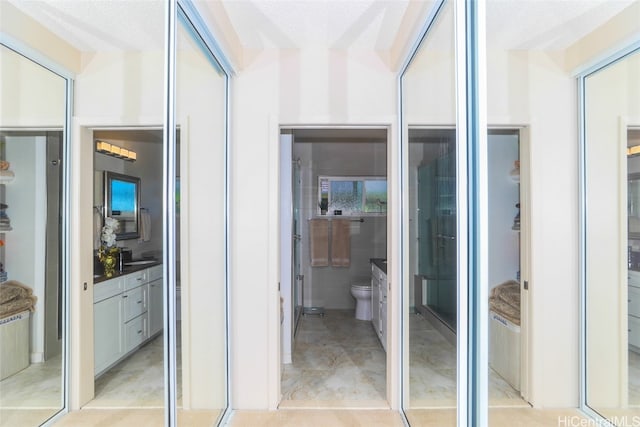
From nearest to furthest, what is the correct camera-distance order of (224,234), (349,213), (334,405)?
Result: (224,234) < (334,405) < (349,213)

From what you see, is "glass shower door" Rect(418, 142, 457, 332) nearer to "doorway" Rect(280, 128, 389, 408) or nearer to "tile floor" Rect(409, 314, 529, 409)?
"tile floor" Rect(409, 314, 529, 409)

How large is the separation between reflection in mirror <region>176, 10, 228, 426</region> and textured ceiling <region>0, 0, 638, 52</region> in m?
0.26

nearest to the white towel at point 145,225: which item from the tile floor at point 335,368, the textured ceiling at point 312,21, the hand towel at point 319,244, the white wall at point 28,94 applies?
the white wall at point 28,94

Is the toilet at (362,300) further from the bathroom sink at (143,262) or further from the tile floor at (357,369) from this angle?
the bathroom sink at (143,262)

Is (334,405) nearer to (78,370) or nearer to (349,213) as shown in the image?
(78,370)

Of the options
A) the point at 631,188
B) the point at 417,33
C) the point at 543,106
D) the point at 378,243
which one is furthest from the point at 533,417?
the point at 378,243

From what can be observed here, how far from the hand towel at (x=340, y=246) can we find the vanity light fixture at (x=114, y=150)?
3.79m

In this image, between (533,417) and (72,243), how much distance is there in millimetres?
1423

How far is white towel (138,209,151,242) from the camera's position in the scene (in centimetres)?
134

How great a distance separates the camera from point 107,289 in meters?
1.19

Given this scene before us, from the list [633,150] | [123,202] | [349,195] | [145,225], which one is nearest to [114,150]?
[123,202]

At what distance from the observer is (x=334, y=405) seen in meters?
2.43

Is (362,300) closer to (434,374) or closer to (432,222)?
(434,374)

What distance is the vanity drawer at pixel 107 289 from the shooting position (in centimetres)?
116
